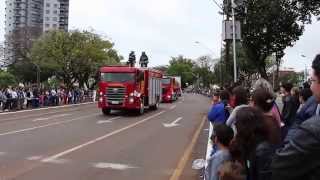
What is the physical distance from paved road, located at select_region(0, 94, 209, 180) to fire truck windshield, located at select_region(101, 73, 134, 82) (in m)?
9.30

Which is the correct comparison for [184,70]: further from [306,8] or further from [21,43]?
[306,8]

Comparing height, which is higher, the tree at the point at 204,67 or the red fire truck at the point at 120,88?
the tree at the point at 204,67

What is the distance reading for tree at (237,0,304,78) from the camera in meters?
28.9

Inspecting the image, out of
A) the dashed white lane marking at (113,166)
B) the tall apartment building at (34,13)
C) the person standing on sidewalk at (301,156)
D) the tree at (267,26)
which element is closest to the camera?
the person standing on sidewalk at (301,156)

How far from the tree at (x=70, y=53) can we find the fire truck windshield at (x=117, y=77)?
41080mm

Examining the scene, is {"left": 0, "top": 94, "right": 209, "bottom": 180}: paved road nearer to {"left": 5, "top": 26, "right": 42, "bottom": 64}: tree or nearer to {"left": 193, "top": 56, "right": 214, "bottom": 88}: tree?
{"left": 5, "top": 26, "right": 42, "bottom": 64}: tree

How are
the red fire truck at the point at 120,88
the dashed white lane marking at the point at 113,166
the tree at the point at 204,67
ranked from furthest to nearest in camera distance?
the tree at the point at 204,67
the red fire truck at the point at 120,88
the dashed white lane marking at the point at 113,166

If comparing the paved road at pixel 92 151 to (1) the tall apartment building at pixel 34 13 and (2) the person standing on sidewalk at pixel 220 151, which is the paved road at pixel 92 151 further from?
(1) the tall apartment building at pixel 34 13

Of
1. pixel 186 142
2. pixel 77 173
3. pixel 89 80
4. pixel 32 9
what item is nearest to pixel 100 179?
pixel 77 173

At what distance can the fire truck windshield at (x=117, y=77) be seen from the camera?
34594 millimetres

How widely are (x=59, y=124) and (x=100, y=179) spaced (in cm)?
1499

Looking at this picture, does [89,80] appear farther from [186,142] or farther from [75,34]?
[186,142]

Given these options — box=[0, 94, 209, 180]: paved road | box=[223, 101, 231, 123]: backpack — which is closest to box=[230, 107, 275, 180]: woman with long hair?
box=[223, 101, 231, 123]: backpack

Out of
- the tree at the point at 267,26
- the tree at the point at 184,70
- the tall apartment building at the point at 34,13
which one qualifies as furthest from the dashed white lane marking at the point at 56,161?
the tree at the point at 184,70
